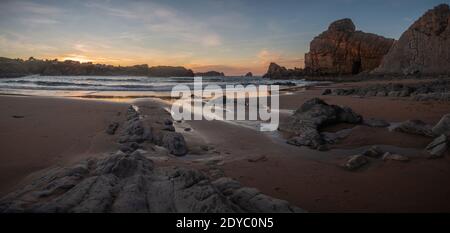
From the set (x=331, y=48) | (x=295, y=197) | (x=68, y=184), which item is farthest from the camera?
(x=331, y=48)

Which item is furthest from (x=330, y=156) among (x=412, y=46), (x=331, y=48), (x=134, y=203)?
(x=331, y=48)

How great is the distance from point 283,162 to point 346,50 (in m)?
71.7

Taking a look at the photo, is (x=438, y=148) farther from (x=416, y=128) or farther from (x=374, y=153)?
(x=416, y=128)

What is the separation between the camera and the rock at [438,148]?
475cm

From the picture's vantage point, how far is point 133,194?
103 inches

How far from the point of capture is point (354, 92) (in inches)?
734

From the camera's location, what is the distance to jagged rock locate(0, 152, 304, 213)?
2.40 m

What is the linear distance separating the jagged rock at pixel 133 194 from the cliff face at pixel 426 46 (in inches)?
1840

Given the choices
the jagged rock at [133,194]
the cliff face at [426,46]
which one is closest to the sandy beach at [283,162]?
the jagged rock at [133,194]

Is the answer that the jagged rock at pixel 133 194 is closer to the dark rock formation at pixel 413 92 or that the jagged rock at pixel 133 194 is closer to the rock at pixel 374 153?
the rock at pixel 374 153

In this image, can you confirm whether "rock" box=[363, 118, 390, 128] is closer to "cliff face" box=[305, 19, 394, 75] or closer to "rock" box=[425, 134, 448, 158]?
"rock" box=[425, 134, 448, 158]

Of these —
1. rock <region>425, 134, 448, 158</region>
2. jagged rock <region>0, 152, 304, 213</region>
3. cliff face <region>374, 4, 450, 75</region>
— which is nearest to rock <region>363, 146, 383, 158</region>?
rock <region>425, 134, 448, 158</region>
